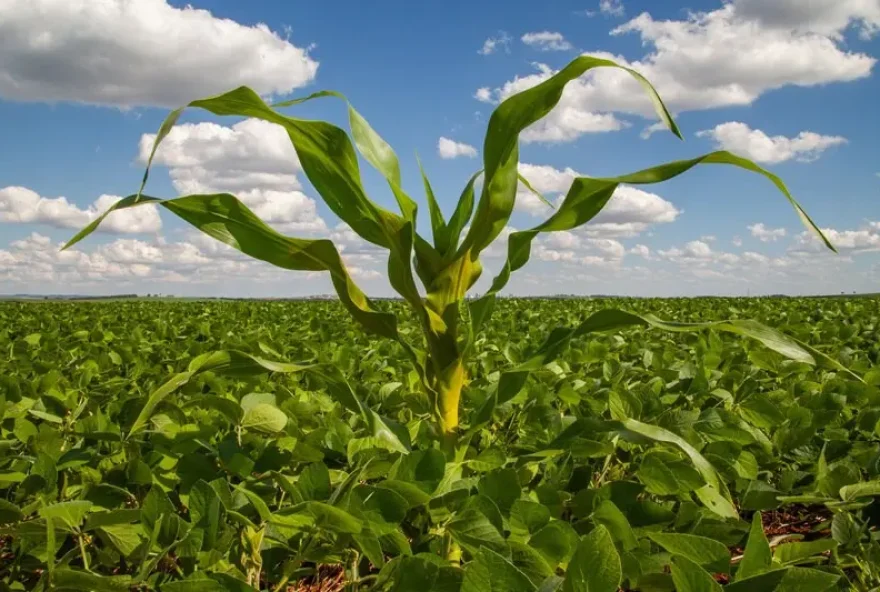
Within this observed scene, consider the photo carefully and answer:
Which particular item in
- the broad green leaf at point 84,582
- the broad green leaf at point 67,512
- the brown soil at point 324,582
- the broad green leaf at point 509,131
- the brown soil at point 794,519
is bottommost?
the brown soil at point 324,582

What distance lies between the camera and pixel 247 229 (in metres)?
1.49

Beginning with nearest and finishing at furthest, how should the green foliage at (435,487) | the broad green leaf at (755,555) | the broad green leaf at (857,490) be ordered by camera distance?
1. the broad green leaf at (755,555)
2. the green foliage at (435,487)
3. the broad green leaf at (857,490)

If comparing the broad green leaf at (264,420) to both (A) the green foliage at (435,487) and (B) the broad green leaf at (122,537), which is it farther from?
(B) the broad green leaf at (122,537)

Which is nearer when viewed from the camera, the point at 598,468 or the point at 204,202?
the point at 204,202

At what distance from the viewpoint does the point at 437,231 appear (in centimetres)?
155

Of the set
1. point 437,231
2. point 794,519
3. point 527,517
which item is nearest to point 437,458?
→ point 527,517

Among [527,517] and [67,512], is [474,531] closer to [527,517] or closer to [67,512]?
[527,517]

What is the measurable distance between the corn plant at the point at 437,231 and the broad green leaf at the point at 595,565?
2.07ft

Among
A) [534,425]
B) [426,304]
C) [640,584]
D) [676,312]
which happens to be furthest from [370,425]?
[676,312]

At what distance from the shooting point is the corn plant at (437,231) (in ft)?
4.57

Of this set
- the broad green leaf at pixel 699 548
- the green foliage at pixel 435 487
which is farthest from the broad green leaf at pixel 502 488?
the broad green leaf at pixel 699 548

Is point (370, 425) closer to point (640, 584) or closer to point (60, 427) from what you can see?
point (640, 584)

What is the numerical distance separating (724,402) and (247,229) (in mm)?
1362

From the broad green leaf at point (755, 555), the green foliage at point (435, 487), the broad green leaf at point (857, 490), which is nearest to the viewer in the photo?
the broad green leaf at point (755, 555)
